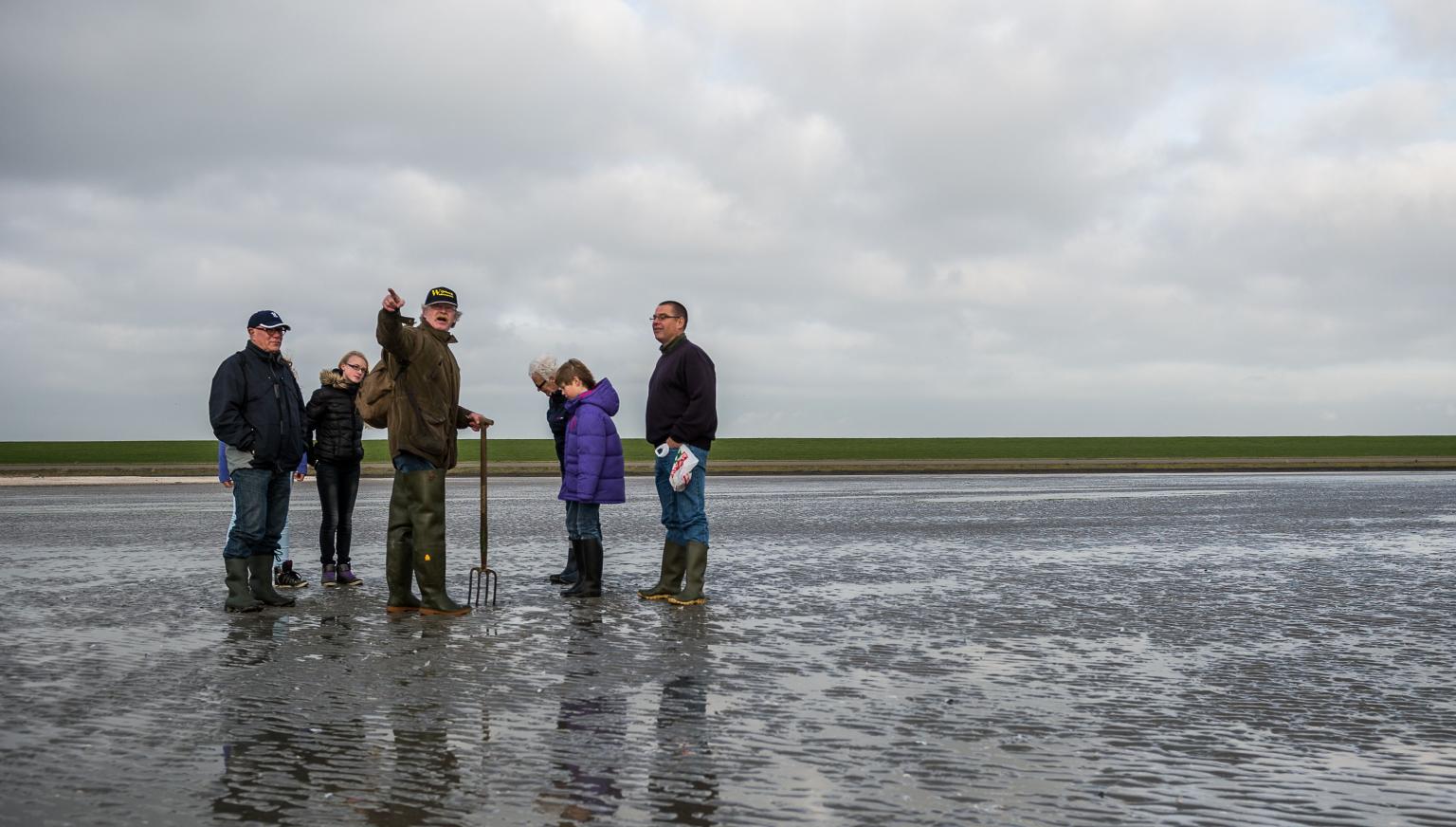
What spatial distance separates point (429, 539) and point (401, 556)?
24 centimetres

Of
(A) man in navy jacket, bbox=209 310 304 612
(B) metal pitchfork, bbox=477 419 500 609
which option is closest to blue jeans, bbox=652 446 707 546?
(B) metal pitchfork, bbox=477 419 500 609

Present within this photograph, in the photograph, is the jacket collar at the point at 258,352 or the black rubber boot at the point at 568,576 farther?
the black rubber boot at the point at 568,576

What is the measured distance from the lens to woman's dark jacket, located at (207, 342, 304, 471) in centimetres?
970

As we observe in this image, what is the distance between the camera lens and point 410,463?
9.57 m

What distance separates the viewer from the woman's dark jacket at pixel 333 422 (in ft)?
37.9

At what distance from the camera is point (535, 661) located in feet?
24.1

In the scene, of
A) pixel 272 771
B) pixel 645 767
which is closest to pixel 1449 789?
pixel 645 767


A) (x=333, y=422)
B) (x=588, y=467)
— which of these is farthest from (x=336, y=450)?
(x=588, y=467)

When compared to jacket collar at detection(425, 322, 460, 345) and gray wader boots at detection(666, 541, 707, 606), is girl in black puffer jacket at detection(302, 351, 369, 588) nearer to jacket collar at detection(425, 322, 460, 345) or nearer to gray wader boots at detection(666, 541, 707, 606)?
jacket collar at detection(425, 322, 460, 345)

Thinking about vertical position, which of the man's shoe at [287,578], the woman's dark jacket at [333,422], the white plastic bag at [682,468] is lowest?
the man's shoe at [287,578]

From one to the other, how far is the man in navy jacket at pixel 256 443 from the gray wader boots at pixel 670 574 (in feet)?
8.57

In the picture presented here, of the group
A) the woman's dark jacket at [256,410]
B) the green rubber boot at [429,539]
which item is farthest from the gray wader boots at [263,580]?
the green rubber boot at [429,539]

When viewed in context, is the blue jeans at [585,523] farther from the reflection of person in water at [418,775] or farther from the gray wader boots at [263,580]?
the reflection of person in water at [418,775]

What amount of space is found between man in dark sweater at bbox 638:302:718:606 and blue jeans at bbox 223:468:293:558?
8.81 feet
